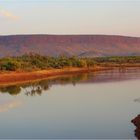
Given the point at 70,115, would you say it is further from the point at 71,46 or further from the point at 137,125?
the point at 71,46

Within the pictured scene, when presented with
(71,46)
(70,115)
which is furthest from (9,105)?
(71,46)

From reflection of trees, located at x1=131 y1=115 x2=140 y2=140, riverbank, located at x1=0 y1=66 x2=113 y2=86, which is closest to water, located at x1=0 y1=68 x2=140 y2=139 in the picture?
reflection of trees, located at x1=131 y1=115 x2=140 y2=140

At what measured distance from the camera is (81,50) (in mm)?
146875

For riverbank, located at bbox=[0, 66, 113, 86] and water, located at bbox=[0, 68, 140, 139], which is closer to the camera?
water, located at bbox=[0, 68, 140, 139]

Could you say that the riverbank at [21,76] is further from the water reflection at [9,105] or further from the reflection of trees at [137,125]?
the reflection of trees at [137,125]

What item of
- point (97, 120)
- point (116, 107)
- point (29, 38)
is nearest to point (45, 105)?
point (116, 107)

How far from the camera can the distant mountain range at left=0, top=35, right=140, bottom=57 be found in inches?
5389

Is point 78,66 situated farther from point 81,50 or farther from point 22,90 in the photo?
point 81,50

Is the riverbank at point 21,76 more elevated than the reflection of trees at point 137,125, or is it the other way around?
the reflection of trees at point 137,125

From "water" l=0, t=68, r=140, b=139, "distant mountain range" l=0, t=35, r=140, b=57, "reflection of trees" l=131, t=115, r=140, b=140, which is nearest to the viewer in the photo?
"reflection of trees" l=131, t=115, r=140, b=140

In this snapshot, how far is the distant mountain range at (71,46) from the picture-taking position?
13688 centimetres

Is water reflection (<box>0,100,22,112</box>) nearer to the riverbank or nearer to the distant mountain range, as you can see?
the riverbank

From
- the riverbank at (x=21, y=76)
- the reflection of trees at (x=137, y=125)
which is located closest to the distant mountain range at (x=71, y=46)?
the riverbank at (x=21, y=76)

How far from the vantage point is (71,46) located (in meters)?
142
